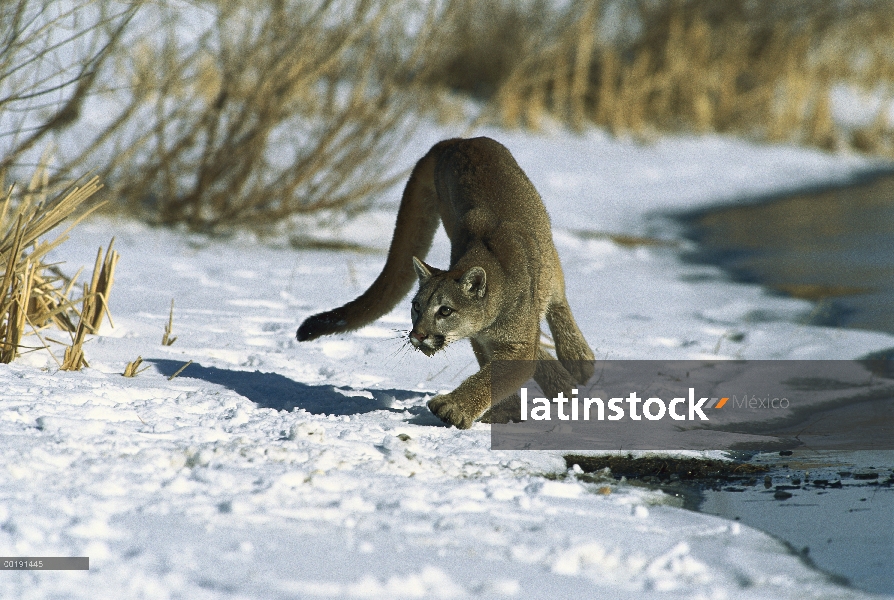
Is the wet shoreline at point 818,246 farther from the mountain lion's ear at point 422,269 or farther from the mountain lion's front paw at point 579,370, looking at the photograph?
the mountain lion's ear at point 422,269

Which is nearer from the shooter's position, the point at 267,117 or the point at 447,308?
the point at 447,308

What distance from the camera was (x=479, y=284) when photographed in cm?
411

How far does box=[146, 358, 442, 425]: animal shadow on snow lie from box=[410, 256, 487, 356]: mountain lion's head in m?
0.32

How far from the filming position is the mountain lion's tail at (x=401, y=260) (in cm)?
459

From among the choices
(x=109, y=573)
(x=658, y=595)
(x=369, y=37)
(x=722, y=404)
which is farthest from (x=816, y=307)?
(x=109, y=573)

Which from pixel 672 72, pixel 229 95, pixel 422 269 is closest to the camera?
pixel 422 269

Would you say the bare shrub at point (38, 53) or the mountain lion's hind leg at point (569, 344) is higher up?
the bare shrub at point (38, 53)

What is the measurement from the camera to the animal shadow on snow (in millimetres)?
4129

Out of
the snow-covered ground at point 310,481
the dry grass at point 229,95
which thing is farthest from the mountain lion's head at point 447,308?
the dry grass at point 229,95

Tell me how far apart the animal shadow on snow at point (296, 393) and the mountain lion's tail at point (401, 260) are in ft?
0.88

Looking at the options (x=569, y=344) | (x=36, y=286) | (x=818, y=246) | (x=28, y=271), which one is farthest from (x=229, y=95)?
(x=818, y=246)

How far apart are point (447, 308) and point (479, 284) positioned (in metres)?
0.15

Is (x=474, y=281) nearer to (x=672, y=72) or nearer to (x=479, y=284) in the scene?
(x=479, y=284)

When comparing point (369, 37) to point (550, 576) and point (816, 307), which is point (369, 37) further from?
point (550, 576)
